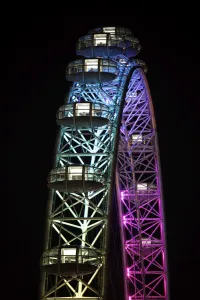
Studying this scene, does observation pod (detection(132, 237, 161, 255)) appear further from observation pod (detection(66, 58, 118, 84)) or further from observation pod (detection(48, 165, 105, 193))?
observation pod (detection(48, 165, 105, 193))

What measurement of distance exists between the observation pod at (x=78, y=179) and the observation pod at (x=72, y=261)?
456 centimetres

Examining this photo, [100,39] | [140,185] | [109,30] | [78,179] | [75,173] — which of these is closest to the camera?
[78,179]

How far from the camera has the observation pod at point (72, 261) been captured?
44.5 meters

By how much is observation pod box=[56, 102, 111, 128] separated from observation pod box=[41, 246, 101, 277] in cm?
992

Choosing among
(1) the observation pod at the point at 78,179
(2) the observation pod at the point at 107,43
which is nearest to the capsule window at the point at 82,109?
(1) the observation pod at the point at 78,179

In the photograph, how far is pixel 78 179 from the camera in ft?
156

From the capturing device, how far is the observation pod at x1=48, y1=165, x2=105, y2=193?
156ft

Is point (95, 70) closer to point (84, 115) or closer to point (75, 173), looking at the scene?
point (84, 115)

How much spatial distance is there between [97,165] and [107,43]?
9.53 metres

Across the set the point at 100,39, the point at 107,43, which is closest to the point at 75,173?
the point at 107,43

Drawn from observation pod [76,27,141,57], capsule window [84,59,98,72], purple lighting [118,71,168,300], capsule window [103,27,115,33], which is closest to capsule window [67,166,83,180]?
capsule window [84,59,98,72]

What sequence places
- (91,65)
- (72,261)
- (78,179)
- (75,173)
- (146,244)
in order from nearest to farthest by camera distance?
(72,261) < (78,179) < (75,173) < (91,65) < (146,244)

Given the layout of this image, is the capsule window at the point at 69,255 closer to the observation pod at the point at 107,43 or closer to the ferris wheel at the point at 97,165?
the ferris wheel at the point at 97,165

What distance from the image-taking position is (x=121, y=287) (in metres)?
64.9
